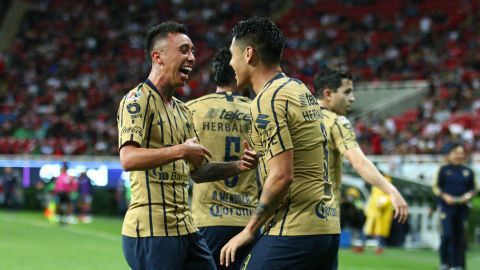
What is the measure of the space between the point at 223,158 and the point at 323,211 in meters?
2.22

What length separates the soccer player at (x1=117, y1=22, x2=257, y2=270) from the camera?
580 cm

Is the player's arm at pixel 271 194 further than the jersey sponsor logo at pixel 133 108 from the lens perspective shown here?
No

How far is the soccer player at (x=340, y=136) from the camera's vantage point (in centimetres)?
767

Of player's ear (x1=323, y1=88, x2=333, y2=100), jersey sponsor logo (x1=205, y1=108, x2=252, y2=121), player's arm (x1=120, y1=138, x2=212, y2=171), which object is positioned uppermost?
player's ear (x1=323, y1=88, x2=333, y2=100)

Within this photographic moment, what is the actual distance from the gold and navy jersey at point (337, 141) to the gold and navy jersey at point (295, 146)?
7.75ft

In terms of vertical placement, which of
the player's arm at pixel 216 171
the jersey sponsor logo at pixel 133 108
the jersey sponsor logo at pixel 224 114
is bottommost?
the player's arm at pixel 216 171

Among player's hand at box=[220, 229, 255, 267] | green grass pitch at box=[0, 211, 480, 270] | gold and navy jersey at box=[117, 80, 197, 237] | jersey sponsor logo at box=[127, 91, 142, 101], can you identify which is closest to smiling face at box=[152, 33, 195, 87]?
gold and navy jersey at box=[117, 80, 197, 237]

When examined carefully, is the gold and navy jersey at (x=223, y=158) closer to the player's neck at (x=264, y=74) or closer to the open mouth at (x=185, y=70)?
the open mouth at (x=185, y=70)

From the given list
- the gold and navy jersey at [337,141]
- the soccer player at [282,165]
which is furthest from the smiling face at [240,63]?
the gold and navy jersey at [337,141]

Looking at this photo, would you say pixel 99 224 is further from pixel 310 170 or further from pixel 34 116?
pixel 310 170

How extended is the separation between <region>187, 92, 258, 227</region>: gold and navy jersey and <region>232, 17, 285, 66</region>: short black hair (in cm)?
217

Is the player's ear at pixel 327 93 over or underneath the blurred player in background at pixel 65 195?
over

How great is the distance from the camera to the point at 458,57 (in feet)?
108

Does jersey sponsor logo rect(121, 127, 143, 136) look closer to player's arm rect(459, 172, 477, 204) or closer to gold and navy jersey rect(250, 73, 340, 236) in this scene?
gold and navy jersey rect(250, 73, 340, 236)
